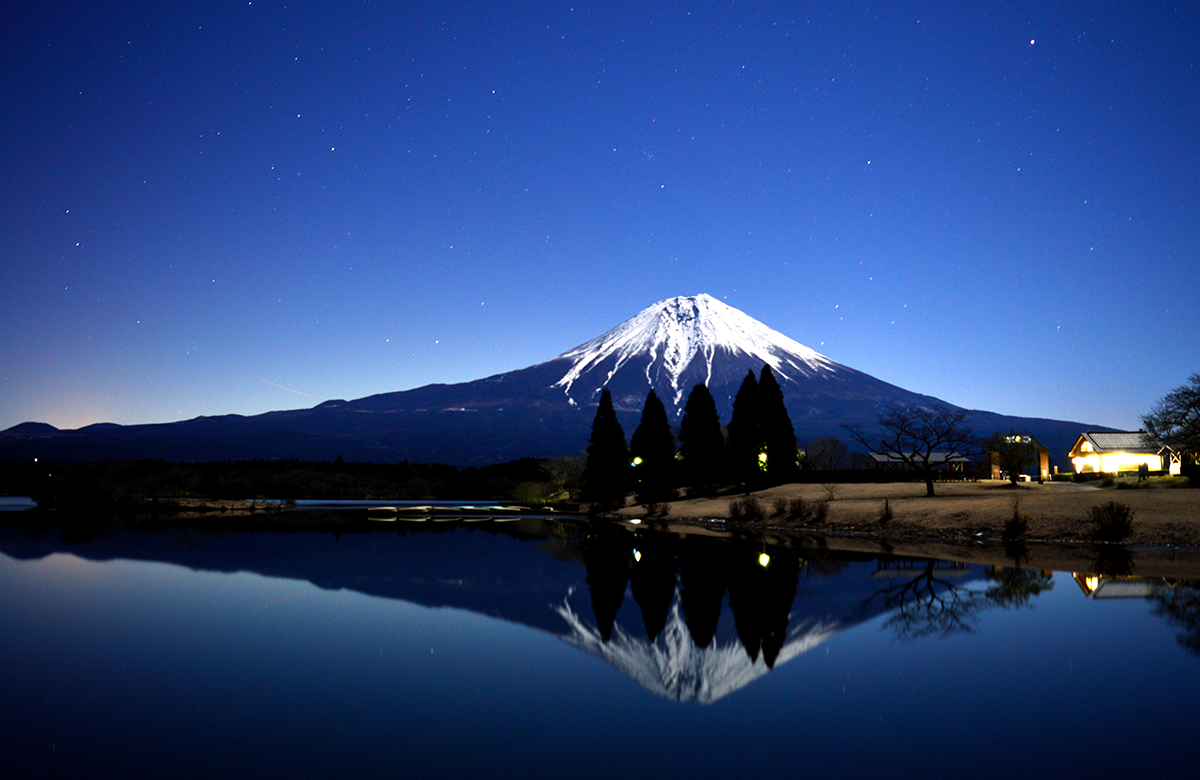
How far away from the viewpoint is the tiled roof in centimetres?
6475

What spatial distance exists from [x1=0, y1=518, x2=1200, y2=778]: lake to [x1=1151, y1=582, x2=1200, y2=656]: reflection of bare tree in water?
0.26 feet

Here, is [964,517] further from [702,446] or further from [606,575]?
[702,446]

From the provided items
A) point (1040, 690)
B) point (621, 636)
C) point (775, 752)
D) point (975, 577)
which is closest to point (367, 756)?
point (775, 752)

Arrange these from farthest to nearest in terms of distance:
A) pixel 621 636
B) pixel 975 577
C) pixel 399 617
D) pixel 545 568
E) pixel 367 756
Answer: pixel 545 568 < pixel 975 577 < pixel 399 617 < pixel 621 636 < pixel 367 756

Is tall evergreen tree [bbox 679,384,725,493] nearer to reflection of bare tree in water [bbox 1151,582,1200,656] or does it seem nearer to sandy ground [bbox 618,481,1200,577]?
sandy ground [bbox 618,481,1200,577]

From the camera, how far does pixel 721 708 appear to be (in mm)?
7758

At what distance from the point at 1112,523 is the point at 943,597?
46.8ft

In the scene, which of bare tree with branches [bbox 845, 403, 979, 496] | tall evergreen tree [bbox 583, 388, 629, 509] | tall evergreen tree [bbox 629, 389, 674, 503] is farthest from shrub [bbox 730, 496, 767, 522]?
tall evergreen tree [bbox 583, 388, 629, 509]

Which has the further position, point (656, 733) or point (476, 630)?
point (476, 630)

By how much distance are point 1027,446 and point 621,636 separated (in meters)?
60.2

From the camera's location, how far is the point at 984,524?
96.3ft

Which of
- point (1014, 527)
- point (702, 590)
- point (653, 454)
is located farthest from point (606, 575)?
point (653, 454)

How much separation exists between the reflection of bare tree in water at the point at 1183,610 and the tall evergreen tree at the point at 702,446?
4900cm

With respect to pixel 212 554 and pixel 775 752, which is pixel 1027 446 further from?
pixel 775 752
